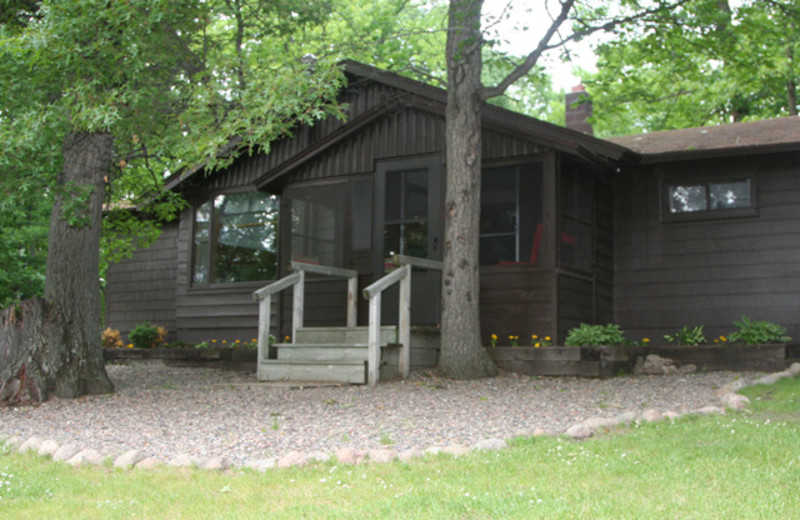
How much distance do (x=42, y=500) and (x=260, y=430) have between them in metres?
2.07

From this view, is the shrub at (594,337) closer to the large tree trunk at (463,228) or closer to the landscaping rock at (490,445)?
the large tree trunk at (463,228)

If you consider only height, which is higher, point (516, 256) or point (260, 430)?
point (516, 256)

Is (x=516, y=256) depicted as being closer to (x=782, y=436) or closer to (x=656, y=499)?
(x=782, y=436)

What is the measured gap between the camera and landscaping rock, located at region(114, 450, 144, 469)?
202 inches

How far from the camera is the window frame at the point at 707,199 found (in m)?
11.3

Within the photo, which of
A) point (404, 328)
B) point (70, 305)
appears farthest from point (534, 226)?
point (70, 305)

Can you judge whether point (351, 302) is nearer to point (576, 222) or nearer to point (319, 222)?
point (319, 222)

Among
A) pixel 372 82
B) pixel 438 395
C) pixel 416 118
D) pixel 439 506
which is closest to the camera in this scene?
pixel 439 506

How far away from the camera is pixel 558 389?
27.9 ft

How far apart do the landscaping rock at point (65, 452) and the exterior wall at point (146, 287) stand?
10.5 m

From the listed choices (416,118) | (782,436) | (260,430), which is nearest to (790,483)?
(782,436)

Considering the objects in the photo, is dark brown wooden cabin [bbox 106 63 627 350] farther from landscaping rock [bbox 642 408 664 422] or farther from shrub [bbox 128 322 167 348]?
landscaping rock [bbox 642 408 664 422]

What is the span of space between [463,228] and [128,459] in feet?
17.0

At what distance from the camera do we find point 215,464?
4973 mm
